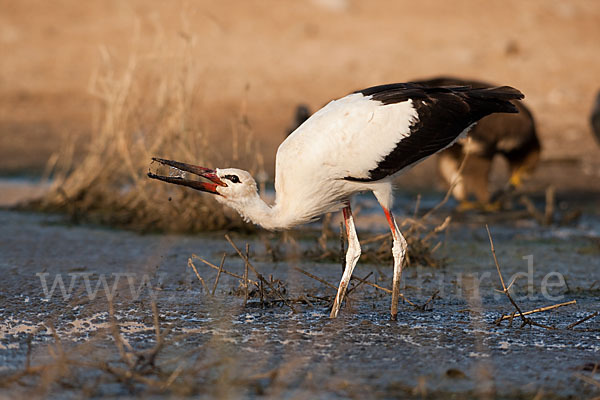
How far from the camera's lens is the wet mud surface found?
3.56 meters

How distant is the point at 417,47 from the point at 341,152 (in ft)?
32.1

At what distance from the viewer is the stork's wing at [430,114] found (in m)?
4.61

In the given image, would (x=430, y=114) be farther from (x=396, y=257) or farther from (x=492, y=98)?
(x=396, y=257)

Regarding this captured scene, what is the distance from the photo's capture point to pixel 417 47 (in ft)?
45.5

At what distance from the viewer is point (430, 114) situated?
4648mm

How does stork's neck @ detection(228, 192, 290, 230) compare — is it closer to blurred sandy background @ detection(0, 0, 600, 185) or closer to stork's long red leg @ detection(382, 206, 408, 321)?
stork's long red leg @ detection(382, 206, 408, 321)

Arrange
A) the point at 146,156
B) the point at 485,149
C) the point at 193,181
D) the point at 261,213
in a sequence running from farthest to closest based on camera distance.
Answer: the point at 485,149, the point at 146,156, the point at 261,213, the point at 193,181

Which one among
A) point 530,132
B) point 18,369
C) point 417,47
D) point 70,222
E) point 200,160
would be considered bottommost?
point 18,369

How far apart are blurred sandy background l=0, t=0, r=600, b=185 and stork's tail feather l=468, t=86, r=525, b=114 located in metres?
6.16

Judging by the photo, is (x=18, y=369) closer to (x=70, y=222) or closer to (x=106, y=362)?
(x=106, y=362)

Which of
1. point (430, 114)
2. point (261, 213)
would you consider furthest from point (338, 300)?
point (430, 114)

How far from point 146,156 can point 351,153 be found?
9.48 ft

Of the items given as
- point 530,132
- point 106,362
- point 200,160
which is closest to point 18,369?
point 106,362

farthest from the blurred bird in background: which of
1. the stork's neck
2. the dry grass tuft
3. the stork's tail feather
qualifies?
the stork's neck
